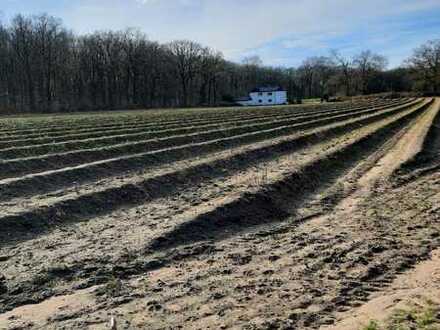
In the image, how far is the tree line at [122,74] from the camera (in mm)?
89625

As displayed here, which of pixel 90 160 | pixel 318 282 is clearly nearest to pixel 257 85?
pixel 90 160

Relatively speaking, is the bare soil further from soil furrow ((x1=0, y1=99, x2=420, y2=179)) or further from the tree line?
the tree line

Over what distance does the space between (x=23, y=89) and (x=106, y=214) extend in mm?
87438

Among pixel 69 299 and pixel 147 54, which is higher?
pixel 147 54

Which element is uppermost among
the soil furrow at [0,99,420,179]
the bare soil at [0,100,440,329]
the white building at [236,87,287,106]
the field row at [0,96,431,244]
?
the white building at [236,87,287,106]

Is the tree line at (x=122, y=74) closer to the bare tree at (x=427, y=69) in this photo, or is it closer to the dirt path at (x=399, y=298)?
the bare tree at (x=427, y=69)

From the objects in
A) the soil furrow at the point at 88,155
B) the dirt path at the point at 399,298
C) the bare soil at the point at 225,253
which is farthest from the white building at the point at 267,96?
the dirt path at the point at 399,298

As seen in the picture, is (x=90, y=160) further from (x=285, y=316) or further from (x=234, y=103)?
(x=234, y=103)

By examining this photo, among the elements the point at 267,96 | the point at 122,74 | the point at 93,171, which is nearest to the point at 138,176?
the point at 93,171

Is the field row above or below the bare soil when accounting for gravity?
above

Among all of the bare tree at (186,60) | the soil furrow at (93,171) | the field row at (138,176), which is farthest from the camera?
the bare tree at (186,60)

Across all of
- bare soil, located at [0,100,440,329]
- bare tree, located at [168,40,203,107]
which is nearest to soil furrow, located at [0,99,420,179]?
bare soil, located at [0,100,440,329]

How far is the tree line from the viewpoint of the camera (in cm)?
8962

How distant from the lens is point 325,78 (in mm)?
142875
